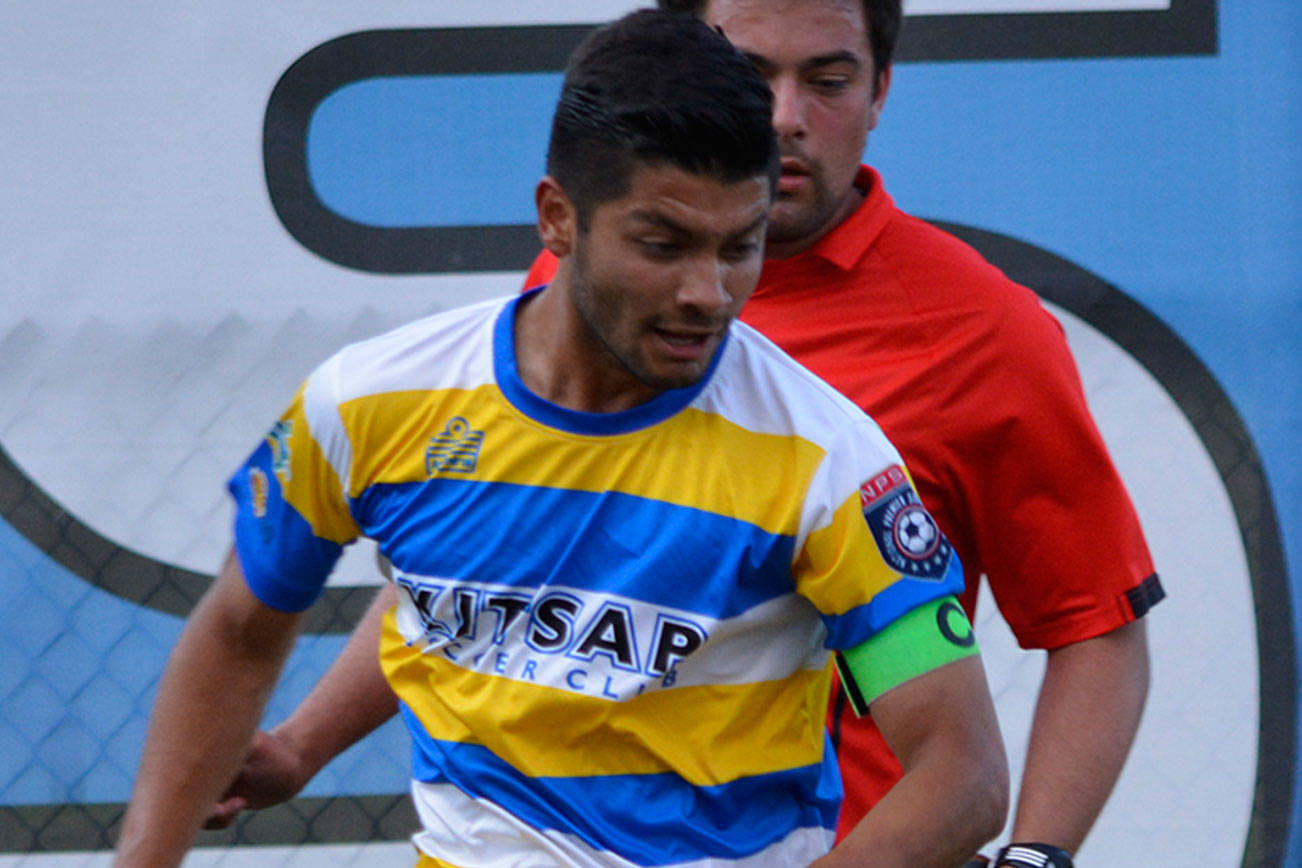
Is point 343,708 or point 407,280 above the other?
point 407,280

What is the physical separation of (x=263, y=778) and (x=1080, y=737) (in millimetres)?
692

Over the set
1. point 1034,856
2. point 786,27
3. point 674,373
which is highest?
point 786,27

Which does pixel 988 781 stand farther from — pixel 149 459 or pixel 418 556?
pixel 149 459

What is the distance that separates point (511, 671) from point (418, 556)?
0.33ft

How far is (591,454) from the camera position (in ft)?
2.64

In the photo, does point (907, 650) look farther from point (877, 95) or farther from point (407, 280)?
point (407, 280)

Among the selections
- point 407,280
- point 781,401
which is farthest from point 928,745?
point 407,280

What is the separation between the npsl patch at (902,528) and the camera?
767mm

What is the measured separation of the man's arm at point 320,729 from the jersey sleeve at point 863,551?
38cm

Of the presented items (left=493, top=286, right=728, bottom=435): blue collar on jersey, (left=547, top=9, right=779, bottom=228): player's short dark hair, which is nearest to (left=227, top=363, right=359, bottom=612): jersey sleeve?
(left=493, top=286, right=728, bottom=435): blue collar on jersey

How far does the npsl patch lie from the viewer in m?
0.77

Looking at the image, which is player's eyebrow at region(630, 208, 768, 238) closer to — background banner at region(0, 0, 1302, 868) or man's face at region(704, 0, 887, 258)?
man's face at region(704, 0, 887, 258)

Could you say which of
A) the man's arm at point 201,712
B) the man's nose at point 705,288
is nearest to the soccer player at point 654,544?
the man's nose at point 705,288

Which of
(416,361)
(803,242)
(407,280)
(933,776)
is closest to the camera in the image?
(933,776)
